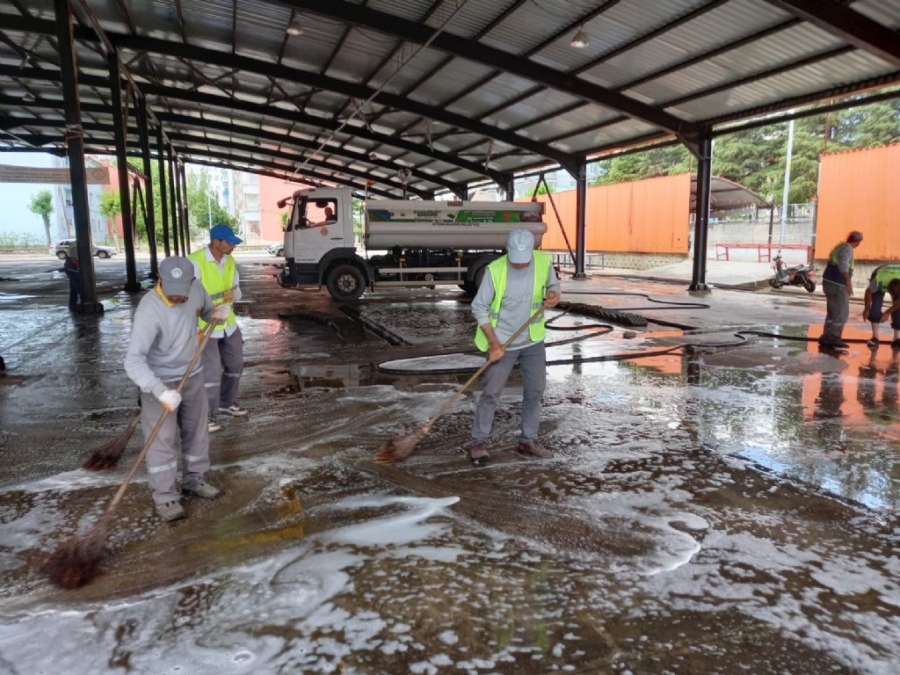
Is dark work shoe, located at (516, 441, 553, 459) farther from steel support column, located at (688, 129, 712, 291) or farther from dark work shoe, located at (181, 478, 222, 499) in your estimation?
steel support column, located at (688, 129, 712, 291)

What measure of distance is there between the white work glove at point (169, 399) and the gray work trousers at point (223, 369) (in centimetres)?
125

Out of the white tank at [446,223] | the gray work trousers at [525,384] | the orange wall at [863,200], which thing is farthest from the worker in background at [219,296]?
the orange wall at [863,200]

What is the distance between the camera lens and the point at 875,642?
2.30 metres

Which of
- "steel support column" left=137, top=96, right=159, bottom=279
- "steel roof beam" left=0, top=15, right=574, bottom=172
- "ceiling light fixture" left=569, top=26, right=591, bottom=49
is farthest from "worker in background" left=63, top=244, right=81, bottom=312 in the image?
"ceiling light fixture" left=569, top=26, right=591, bottom=49

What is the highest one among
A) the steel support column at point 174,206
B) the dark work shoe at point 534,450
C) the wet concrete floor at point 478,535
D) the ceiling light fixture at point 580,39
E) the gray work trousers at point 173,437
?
the ceiling light fixture at point 580,39

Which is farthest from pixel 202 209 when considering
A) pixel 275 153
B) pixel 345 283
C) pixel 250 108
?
pixel 345 283

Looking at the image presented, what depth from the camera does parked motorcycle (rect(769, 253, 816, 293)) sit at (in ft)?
56.4

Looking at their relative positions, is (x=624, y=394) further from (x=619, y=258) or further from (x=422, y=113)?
(x=619, y=258)

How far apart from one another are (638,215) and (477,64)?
12299 millimetres

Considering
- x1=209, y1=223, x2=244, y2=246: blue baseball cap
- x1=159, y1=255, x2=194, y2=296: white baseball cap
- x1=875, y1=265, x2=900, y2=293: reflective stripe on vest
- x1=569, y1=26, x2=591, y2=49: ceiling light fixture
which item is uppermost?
x1=569, y1=26, x2=591, y2=49: ceiling light fixture

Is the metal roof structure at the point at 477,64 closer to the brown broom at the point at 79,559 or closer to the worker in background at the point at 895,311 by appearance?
the worker in background at the point at 895,311

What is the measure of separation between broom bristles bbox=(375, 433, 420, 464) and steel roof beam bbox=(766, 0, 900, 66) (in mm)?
8586

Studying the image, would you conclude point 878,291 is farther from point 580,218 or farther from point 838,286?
point 580,218

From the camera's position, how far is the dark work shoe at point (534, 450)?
428cm
